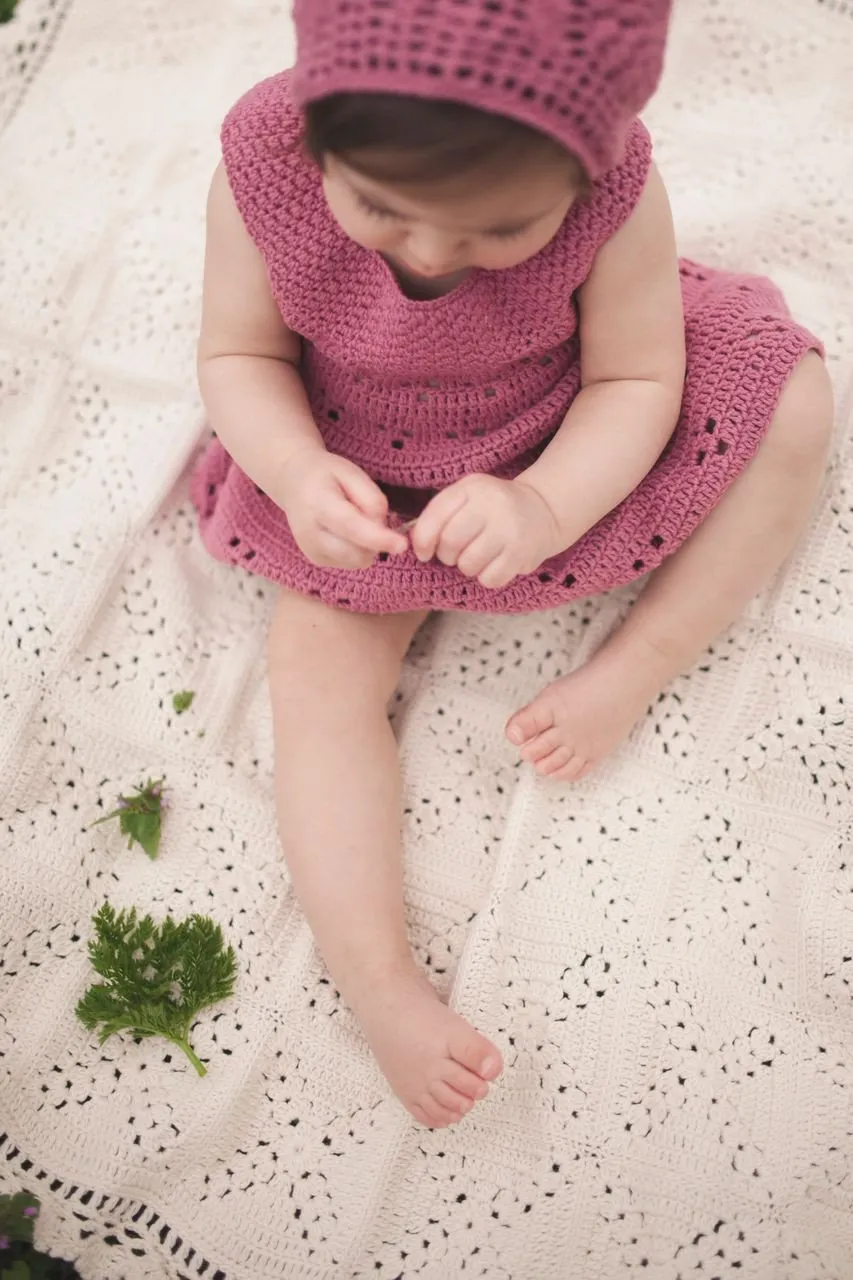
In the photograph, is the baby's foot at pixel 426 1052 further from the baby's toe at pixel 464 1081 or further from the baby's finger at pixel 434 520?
the baby's finger at pixel 434 520

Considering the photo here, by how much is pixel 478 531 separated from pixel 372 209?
22 cm

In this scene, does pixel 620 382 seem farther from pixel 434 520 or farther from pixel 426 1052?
pixel 426 1052

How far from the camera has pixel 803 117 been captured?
46.0 inches

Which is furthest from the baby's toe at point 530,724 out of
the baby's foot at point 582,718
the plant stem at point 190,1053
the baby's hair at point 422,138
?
the baby's hair at point 422,138

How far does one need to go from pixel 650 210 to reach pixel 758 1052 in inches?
25.5

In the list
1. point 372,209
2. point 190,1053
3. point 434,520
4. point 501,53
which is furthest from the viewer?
point 190,1053

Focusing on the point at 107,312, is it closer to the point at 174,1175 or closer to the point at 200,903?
the point at 200,903

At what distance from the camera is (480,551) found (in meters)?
0.74

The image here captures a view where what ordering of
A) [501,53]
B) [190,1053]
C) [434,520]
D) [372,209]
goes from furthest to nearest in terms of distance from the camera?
1. [190,1053]
2. [434,520]
3. [372,209]
4. [501,53]

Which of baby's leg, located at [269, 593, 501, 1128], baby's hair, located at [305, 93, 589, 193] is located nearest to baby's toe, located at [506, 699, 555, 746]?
baby's leg, located at [269, 593, 501, 1128]

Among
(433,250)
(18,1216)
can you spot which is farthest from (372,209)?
(18,1216)

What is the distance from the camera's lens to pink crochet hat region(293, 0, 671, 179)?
513mm

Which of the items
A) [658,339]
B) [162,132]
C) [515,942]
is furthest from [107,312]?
[515,942]

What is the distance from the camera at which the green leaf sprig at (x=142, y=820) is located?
0.92 m
